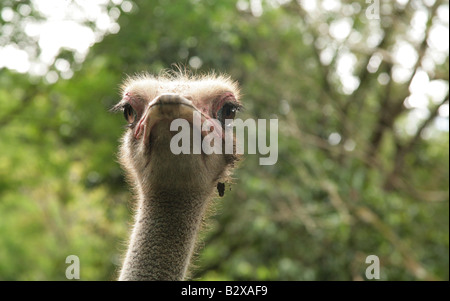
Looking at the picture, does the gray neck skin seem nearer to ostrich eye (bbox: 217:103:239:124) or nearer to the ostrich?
the ostrich

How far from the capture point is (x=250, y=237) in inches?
236

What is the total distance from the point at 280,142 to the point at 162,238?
4005 mm

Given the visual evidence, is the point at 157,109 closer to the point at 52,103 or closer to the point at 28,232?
the point at 52,103

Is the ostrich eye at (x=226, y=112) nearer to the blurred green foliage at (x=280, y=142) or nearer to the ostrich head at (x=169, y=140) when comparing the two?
the ostrich head at (x=169, y=140)

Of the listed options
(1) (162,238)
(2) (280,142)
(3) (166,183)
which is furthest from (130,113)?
(2) (280,142)

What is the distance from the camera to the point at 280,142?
595 cm

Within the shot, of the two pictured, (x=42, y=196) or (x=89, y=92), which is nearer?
(x=89, y=92)

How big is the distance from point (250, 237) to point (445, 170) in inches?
135

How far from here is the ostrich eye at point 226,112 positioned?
2.08 m

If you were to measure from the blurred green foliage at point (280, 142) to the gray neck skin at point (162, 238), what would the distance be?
1.75 meters

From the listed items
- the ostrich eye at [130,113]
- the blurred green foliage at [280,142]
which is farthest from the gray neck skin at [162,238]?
the blurred green foliage at [280,142]

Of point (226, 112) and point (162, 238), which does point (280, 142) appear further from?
point (162, 238)

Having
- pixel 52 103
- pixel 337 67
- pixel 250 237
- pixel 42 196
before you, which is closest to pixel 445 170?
pixel 337 67

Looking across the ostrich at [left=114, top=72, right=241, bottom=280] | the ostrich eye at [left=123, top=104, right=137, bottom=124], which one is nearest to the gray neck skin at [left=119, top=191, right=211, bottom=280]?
the ostrich at [left=114, top=72, right=241, bottom=280]
